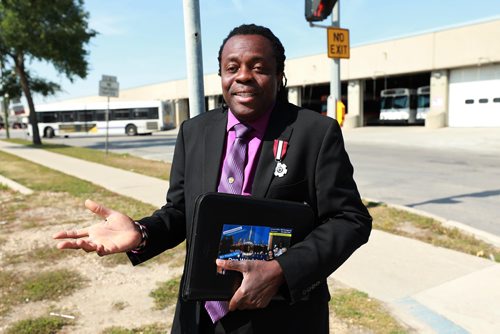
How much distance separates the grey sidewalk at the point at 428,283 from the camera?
329 centimetres

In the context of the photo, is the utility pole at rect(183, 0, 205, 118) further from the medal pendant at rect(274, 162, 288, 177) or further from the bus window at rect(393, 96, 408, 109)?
the bus window at rect(393, 96, 408, 109)

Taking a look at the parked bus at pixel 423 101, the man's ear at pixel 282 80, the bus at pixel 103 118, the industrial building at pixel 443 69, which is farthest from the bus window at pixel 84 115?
the man's ear at pixel 282 80

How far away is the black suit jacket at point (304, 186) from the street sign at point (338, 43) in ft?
15.9

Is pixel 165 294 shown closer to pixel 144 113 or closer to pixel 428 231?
pixel 428 231

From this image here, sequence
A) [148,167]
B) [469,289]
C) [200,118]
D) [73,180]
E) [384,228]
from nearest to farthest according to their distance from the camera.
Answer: [200,118]
[469,289]
[384,228]
[73,180]
[148,167]

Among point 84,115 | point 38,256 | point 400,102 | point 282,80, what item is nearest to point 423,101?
point 400,102

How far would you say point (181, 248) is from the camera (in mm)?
5129

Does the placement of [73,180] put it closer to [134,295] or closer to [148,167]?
[148,167]

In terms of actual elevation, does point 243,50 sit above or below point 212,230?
above

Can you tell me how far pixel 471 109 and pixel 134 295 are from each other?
29.4 m

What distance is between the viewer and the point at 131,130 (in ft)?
115

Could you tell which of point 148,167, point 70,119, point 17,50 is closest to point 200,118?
point 148,167

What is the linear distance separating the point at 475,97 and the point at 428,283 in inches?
1094

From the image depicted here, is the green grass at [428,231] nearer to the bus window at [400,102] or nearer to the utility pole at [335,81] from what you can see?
the utility pole at [335,81]
